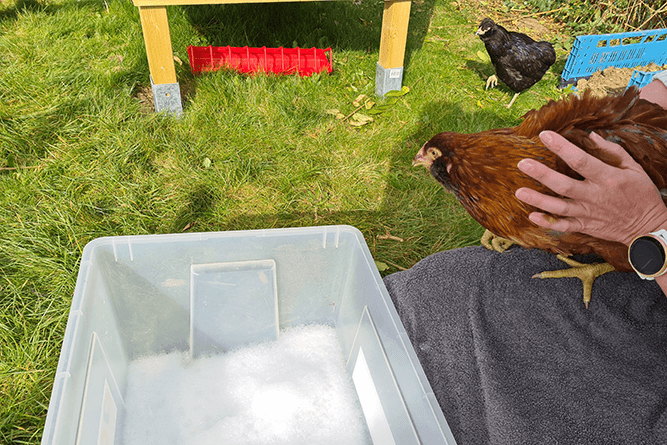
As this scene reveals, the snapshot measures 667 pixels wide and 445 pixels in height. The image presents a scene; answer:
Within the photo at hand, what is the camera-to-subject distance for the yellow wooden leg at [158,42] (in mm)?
2174

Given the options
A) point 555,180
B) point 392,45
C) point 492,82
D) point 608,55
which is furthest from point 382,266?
point 608,55

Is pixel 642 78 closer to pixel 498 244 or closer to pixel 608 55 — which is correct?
pixel 608 55

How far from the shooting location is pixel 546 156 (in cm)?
127

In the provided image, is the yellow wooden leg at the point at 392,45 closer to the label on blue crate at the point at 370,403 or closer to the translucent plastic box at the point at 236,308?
the translucent plastic box at the point at 236,308

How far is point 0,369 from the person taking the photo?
1.39 meters

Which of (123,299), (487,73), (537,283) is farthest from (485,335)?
(487,73)

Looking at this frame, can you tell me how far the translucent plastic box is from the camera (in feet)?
3.89

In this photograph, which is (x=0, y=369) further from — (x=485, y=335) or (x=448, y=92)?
(x=448, y=92)

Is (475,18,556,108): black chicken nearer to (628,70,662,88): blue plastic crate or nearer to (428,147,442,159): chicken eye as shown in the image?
(628,70,662,88): blue plastic crate

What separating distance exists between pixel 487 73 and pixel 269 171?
2049 mm

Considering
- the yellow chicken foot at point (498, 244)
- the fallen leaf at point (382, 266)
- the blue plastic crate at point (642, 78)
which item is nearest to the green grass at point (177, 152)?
the fallen leaf at point (382, 266)

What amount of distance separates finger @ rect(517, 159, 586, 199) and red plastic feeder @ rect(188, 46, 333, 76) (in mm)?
2081

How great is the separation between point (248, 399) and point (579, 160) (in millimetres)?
1194

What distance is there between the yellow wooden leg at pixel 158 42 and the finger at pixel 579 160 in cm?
193
